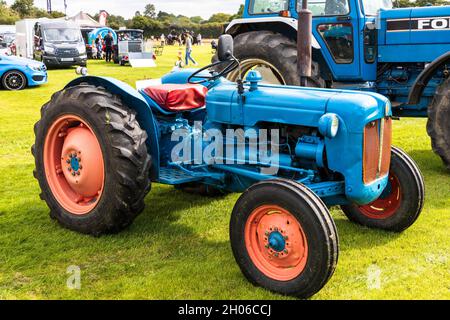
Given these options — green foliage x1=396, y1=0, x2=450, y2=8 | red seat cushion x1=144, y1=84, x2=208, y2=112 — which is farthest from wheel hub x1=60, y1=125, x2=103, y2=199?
green foliage x1=396, y1=0, x2=450, y2=8

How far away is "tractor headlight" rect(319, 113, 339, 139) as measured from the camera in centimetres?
322

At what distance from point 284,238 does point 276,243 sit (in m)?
0.06

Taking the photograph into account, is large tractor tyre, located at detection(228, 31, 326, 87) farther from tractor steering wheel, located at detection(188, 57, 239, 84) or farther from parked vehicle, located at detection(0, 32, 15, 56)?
parked vehicle, located at detection(0, 32, 15, 56)

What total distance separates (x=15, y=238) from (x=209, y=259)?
1592mm

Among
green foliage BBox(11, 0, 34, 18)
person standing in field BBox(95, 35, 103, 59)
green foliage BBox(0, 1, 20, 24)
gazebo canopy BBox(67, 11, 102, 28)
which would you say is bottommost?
person standing in field BBox(95, 35, 103, 59)

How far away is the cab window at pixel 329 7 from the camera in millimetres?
7055

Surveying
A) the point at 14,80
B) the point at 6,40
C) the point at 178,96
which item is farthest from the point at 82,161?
the point at 6,40

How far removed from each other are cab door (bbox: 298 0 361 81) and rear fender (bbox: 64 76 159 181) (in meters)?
4.00

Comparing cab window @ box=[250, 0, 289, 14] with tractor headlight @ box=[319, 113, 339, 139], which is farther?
cab window @ box=[250, 0, 289, 14]

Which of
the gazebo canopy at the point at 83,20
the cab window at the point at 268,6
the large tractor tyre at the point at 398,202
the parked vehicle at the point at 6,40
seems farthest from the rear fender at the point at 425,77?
the gazebo canopy at the point at 83,20

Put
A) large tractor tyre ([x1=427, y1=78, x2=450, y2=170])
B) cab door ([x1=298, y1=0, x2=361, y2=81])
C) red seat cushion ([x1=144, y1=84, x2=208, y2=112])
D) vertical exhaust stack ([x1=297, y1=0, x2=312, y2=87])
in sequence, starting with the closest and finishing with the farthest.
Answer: red seat cushion ([x1=144, y1=84, x2=208, y2=112]) → vertical exhaust stack ([x1=297, y1=0, x2=312, y2=87]) → large tractor tyre ([x1=427, y1=78, x2=450, y2=170]) → cab door ([x1=298, y1=0, x2=361, y2=81])

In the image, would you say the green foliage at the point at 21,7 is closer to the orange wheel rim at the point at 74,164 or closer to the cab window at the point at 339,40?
the cab window at the point at 339,40

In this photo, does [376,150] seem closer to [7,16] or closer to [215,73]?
[215,73]

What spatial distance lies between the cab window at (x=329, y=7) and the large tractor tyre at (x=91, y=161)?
4.23 meters
